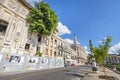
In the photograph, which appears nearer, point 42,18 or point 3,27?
point 3,27

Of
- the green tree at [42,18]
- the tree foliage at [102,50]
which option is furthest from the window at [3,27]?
the tree foliage at [102,50]

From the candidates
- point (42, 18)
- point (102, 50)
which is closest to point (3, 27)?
point (42, 18)

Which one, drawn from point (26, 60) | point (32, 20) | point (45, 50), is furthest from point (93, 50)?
point (45, 50)

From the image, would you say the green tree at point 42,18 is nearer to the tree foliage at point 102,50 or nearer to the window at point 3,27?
the window at point 3,27

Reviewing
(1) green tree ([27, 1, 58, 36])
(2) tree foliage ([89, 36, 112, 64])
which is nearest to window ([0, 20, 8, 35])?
(1) green tree ([27, 1, 58, 36])

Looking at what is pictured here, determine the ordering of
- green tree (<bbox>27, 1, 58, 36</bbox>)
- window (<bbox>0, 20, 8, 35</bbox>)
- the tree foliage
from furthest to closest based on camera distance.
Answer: green tree (<bbox>27, 1, 58, 36</bbox>)
window (<bbox>0, 20, 8, 35</bbox>)
the tree foliage

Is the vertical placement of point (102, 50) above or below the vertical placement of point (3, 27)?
below

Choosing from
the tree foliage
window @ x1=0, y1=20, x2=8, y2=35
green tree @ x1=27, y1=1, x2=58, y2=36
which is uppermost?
green tree @ x1=27, y1=1, x2=58, y2=36

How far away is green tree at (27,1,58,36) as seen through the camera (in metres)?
26.3

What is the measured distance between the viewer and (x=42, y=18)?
2802 centimetres

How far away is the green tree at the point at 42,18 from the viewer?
86.4 ft

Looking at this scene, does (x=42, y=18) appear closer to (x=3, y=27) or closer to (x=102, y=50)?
(x=3, y=27)

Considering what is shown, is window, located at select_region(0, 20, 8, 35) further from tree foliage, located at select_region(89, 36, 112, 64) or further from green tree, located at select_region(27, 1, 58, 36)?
tree foliage, located at select_region(89, 36, 112, 64)

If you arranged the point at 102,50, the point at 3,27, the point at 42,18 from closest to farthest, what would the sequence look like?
the point at 102,50
the point at 3,27
the point at 42,18
